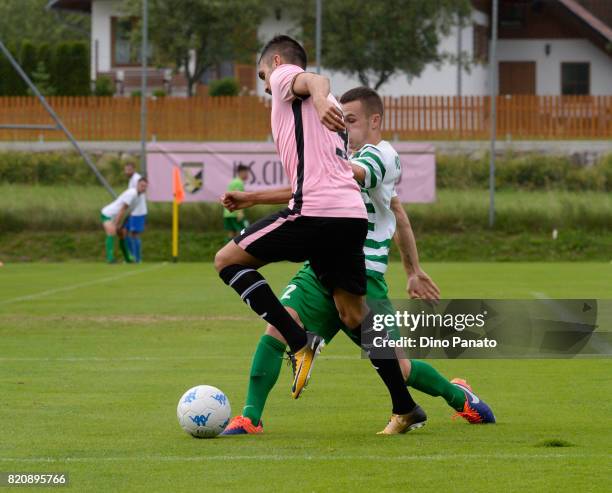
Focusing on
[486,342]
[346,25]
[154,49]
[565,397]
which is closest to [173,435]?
[486,342]

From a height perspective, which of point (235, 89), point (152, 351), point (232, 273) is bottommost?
point (152, 351)

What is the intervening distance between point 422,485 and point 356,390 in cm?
380

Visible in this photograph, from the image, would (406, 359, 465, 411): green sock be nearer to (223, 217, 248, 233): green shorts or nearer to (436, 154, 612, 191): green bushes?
(223, 217, 248, 233): green shorts

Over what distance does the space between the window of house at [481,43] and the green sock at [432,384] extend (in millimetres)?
40381

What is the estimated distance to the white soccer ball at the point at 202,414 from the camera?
725 cm

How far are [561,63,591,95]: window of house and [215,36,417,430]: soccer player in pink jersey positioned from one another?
45.7 meters

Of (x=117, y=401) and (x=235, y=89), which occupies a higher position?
(x=235, y=89)

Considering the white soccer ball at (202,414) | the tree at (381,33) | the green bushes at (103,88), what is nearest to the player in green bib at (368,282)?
the white soccer ball at (202,414)

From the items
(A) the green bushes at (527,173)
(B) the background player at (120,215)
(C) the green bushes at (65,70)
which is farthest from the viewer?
(C) the green bushes at (65,70)

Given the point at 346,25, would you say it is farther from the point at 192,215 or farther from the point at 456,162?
the point at 192,215

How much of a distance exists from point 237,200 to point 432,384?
5.41ft

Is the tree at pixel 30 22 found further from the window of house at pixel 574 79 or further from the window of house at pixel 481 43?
the window of house at pixel 574 79

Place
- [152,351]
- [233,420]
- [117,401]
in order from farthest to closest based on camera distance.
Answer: [152,351], [117,401], [233,420]

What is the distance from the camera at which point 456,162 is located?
103ft
